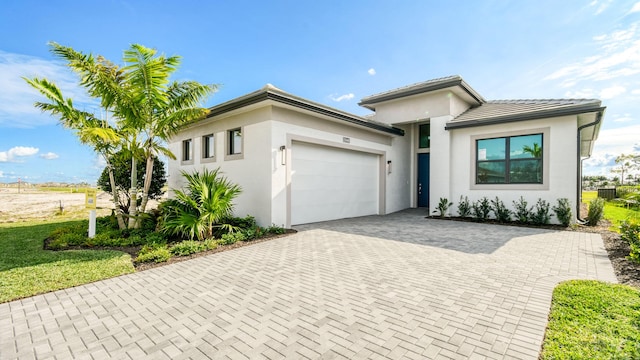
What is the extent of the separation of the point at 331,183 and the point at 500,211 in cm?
646

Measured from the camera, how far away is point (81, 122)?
759 cm

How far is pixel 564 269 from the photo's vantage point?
16.0 feet

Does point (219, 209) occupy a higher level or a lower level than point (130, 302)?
higher

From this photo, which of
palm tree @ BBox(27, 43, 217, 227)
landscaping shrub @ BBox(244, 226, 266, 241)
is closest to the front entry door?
landscaping shrub @ BBox(244, 226, 266, 241)

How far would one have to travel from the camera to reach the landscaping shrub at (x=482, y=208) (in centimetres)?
1073

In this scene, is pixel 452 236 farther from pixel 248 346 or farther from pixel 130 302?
pixel 130 302

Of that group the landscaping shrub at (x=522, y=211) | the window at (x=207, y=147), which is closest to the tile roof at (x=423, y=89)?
the landscaping shrub at (x=522, y=211)

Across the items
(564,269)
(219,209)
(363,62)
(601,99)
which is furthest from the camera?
(363,62)

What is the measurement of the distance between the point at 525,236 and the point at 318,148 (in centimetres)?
694

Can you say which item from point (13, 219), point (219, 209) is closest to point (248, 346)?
point (219, 209)

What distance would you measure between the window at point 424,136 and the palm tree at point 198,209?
10.5m

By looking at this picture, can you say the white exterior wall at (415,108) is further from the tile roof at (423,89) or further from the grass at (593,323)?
the grass at (593,323)

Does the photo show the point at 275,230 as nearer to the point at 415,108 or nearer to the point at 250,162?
the point at 250,162

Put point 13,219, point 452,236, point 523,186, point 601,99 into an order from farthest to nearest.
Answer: point 13,219 < point 523,186 < point 601,99 < point 452,236
